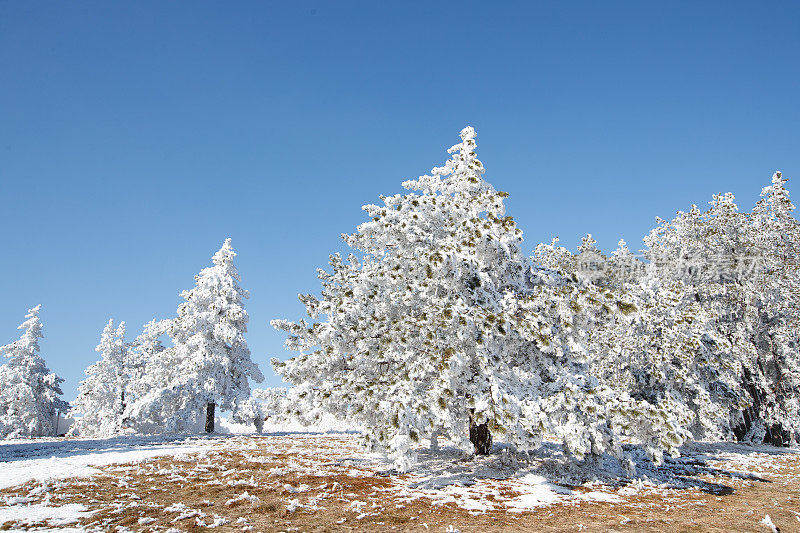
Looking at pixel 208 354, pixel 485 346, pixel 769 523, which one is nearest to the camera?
pixel 769 523

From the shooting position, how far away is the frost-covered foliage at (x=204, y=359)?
24.6m

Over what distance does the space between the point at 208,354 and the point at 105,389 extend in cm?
1611

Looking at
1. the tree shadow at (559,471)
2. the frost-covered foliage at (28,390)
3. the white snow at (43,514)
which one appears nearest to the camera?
the white snow at (43,514)

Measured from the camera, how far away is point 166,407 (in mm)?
24766

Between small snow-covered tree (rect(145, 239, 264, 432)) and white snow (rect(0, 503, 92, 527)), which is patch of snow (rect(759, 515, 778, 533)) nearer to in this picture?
white snow (rect(0, 503, 92, 527))

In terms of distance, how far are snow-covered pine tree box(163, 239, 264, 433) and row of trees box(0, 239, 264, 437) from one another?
2.0 inches

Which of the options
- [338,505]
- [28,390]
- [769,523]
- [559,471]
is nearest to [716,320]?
[559,471]

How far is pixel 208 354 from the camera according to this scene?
2559 centimetres

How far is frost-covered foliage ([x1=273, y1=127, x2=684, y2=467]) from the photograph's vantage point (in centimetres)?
985

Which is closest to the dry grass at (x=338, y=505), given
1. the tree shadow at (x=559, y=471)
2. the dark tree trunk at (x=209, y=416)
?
the tree shadow at (x=559, y=471)

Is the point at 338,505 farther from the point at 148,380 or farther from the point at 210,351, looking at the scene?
the point at 148,380

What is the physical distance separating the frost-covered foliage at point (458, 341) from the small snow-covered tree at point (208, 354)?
14.4 metres

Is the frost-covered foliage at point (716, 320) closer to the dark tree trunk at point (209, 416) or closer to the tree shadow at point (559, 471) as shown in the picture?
the tree shadow at point (559, 471)

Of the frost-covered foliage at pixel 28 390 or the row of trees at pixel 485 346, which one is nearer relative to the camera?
the row of trees at pixel 485 346
